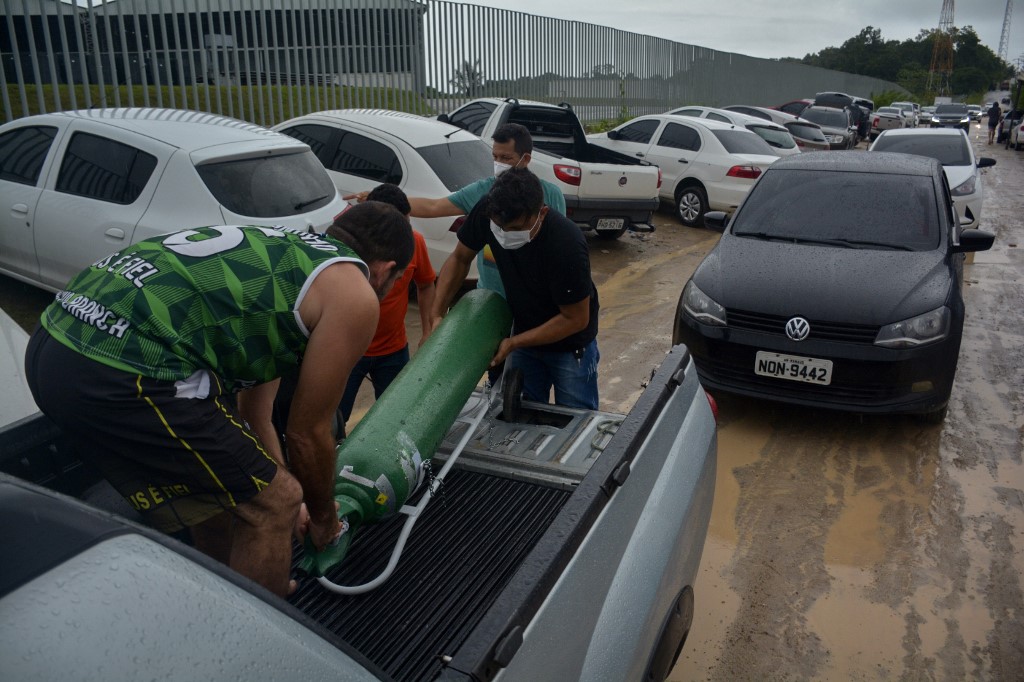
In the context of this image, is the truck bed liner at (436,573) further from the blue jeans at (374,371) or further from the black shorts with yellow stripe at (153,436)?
the blue jeans at (374,371)

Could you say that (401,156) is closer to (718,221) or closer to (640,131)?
(718,221)

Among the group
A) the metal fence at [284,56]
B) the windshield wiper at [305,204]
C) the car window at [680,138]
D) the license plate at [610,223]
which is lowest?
the license plate at [610,223]

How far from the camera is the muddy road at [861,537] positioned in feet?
10.0

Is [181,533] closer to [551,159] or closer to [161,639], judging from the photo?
[161,639]

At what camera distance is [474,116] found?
412 inches

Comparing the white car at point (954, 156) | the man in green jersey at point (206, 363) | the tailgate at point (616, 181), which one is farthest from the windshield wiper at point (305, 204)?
the white car at point (954, 156)

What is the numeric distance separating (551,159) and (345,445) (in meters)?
7.48

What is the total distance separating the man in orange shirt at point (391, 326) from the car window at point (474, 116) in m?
6.44

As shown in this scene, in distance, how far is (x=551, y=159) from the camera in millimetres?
9586

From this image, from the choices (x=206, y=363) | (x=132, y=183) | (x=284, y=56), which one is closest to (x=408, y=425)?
(x=206, y=363)

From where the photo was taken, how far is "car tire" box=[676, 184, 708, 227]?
12.2m

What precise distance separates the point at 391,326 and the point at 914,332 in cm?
298

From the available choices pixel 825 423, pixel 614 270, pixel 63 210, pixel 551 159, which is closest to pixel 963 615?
pixel 825 423

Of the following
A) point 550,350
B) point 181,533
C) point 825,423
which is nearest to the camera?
point 181,533
